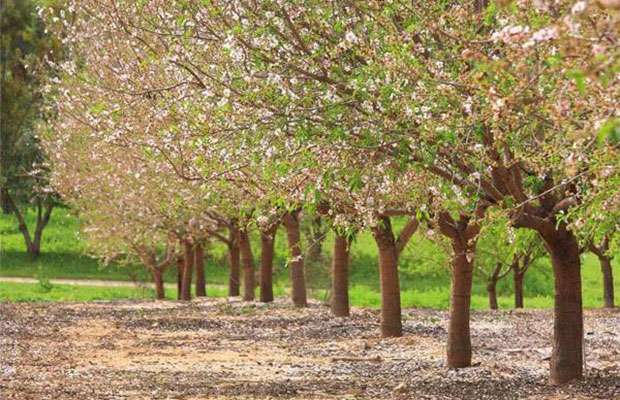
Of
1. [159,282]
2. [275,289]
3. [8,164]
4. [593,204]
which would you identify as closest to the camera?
[593,204]

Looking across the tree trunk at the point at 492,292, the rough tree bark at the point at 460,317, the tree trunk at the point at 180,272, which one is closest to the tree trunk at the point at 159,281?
the tree trunk at the point at 180,272

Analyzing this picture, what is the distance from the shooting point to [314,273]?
4900cm

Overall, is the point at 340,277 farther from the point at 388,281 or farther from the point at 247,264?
the point at 247,264

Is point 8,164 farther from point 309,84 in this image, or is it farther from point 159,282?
point 309,84

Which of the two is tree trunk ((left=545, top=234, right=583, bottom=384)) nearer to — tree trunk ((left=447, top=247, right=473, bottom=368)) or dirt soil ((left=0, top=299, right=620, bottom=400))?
dirt soil ((left=0, top=299, right=620, bottom=400))

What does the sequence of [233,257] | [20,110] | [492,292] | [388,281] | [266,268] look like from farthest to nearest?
[20,110] < [233,257] < [492,292] < [266,268] < [388,281]

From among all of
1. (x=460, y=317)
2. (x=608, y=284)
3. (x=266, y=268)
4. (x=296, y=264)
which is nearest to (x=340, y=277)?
(x=296, y=264)

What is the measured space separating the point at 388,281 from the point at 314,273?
23.6 m

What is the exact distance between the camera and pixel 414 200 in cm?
1678

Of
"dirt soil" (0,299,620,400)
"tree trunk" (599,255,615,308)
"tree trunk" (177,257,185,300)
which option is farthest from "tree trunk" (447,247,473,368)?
"tree trunk" (177,257,185,300)

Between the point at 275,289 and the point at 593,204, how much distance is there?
4224cm

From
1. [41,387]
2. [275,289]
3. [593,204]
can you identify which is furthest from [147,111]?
[275,289]

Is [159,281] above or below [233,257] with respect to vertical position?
below

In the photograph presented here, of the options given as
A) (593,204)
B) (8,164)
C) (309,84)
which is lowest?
(593,204)
